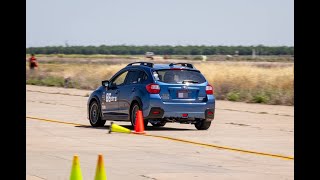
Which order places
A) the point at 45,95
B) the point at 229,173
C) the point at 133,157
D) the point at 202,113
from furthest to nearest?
1. the point at 45,95
2. the point at 202,113
3. the point at 133,157
4. the point at 229,173

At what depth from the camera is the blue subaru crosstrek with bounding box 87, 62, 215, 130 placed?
78.5ft

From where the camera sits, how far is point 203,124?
2492 centimetres

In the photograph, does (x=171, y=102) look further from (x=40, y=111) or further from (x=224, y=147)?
(x=40, y=111)

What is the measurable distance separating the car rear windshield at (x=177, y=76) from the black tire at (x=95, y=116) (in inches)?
88.1

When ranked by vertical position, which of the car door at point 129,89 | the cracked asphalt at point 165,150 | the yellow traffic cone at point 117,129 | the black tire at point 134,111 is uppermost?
the car door at point 129,89

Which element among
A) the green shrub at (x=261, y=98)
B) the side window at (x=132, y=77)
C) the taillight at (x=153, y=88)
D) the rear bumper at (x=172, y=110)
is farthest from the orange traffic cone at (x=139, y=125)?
the green shrub at (x=261, y=98)

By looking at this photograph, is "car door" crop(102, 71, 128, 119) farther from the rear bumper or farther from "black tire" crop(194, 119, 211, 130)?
"black tire" crop(194, 119, 211, 130)

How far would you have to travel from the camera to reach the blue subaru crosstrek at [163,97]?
2394cm

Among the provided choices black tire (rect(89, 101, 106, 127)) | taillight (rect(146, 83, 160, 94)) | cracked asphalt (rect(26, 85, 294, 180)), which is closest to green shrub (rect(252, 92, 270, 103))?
cracked asphalt (rect(26, 85, 294, 180))

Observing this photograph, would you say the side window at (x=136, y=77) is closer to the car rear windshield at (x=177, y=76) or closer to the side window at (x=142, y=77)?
the side window at (x=142, y=77)

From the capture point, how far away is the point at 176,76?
24391mm
